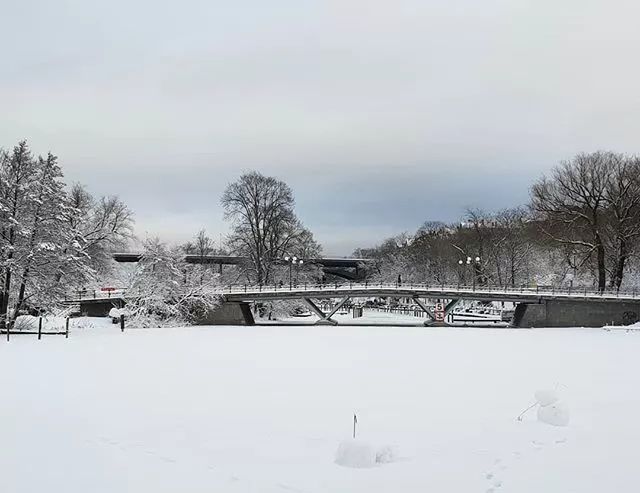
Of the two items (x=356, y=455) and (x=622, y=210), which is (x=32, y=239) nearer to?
(x=356, y=455)

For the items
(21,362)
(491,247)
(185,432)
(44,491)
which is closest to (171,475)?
(44,491)

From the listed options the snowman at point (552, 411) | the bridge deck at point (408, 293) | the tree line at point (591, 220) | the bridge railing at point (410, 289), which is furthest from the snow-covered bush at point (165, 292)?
the snowman at point (552, 411)

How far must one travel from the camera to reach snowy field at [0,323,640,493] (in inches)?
284

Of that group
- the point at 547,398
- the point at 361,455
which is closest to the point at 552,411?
the point at 547,398

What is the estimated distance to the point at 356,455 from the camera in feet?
26.1

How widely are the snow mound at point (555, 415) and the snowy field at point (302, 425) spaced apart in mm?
158

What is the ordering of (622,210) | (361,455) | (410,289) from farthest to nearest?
(410,289) < (622,210) < (361,455)

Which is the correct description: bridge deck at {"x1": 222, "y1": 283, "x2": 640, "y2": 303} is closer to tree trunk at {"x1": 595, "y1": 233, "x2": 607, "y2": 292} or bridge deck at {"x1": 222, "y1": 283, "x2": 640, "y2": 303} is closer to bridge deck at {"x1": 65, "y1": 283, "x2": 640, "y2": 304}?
bridge deck at {"x1": 65, "y1": 283, "x2": 640, "y2": 304}

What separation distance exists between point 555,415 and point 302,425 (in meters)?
4.49

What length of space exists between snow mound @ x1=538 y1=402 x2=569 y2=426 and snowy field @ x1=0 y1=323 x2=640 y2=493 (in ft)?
0.52

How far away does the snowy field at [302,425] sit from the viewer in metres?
7.21

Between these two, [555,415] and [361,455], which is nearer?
[361,455]

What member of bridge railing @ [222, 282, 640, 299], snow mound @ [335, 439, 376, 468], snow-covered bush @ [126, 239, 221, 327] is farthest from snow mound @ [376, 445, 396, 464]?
bridge railing @ [222, 282, 640, 299]

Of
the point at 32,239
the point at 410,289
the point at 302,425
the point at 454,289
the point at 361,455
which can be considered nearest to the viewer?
the point at 361,455
